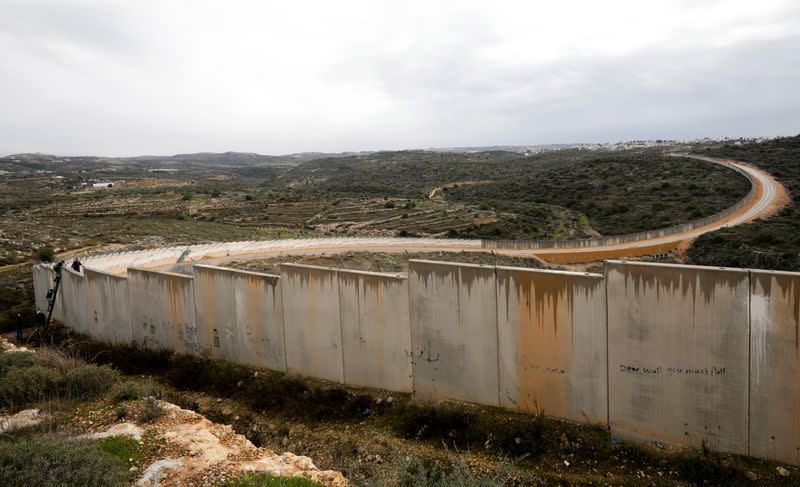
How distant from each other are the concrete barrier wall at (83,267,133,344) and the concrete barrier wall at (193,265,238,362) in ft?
10.7

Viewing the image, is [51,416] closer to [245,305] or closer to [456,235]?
[245,305]

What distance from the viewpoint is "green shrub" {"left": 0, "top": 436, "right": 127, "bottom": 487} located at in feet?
16.5

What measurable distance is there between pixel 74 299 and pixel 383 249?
16.4 metres

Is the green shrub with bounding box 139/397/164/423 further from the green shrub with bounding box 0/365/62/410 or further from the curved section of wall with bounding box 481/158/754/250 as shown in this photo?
the curved section of wall with bounding box 481/158/754/250

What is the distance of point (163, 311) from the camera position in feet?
46.6

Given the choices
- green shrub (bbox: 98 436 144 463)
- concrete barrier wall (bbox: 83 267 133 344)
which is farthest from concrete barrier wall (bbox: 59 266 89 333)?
green shrub (bbox: 98 436 144 463)

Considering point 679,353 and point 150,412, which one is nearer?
point 679,353

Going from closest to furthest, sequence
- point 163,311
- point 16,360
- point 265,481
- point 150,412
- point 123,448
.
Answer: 1. point 265,481
2. point 123,448
3. point 150,412
4. point 16,360
5. point 163,311

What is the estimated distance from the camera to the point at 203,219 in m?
50.4

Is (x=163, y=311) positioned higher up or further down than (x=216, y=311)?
further down

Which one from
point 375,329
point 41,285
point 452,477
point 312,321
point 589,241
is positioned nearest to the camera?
point 452,477

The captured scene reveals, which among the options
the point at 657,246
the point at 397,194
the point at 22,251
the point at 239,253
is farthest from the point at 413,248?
the point at 397,194

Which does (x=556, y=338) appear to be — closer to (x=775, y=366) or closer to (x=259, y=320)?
(x=775, y=366)

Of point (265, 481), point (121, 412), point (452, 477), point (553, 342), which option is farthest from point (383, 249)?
point (265, 481)
